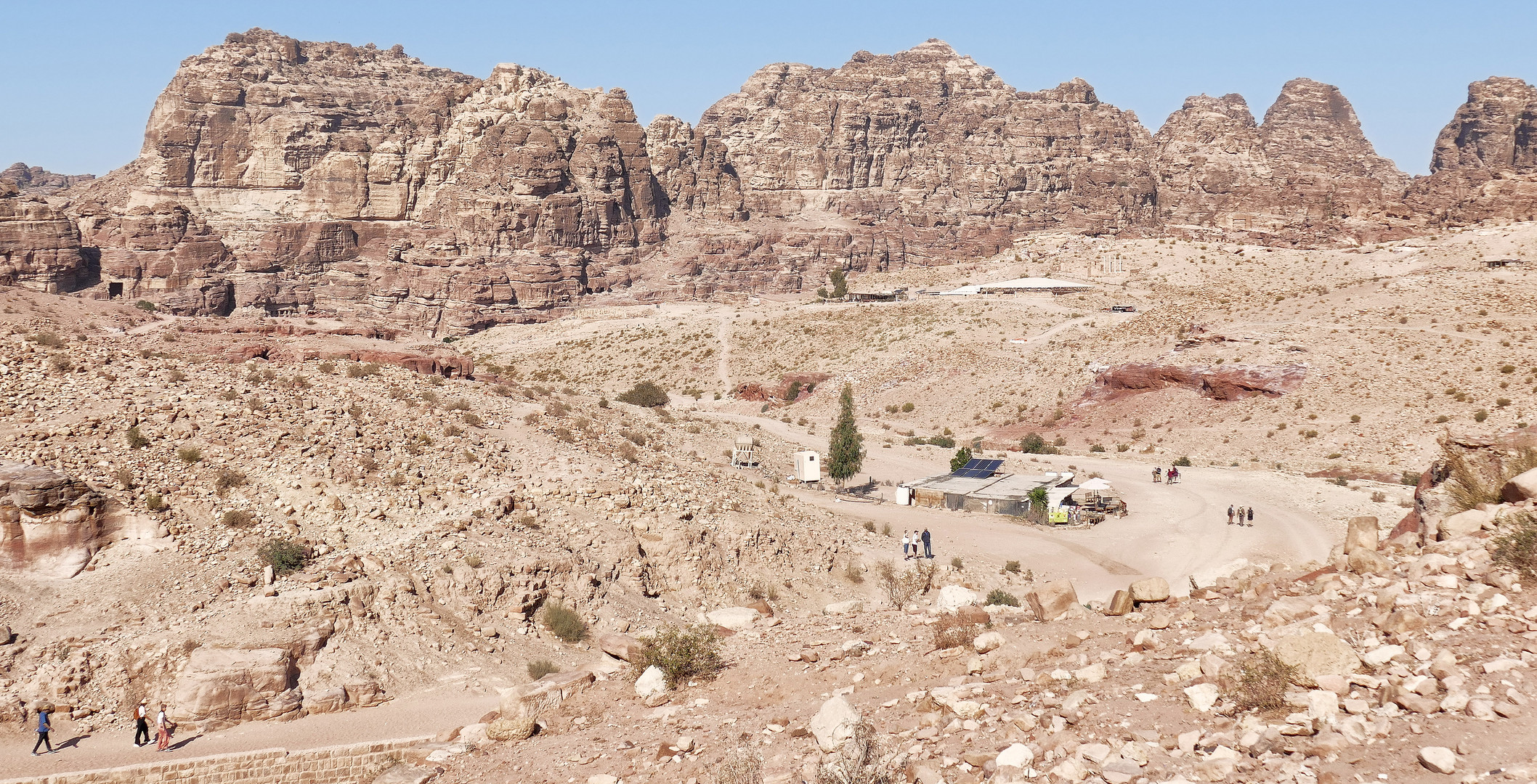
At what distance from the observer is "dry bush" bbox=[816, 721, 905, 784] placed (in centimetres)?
1010

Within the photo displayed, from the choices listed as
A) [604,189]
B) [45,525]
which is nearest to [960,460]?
[45,525]

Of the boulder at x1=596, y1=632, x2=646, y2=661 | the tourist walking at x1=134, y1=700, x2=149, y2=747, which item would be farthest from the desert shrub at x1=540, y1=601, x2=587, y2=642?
the tourist walking at x1=134, y1=700, x2=149, y2=747

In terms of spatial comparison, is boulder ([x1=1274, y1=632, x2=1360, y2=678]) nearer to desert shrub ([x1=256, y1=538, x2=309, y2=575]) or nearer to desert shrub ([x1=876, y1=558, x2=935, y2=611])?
desert shrub ([x1=876, y1=558, x2=935, y2=611])

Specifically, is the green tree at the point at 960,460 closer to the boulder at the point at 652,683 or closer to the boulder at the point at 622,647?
the boulder at the point at 622,647

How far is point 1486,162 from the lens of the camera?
174250 millimetres

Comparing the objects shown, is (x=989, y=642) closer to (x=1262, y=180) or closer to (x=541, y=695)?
(x=541, y=695)

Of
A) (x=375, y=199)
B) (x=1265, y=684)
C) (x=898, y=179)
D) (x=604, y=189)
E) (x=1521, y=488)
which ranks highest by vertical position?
(x=898, y=179)

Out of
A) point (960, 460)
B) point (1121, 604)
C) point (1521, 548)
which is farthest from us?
point (960, 460)

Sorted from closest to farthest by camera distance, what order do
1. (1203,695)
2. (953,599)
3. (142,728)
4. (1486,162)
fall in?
(1203,695), (953,599), (142,728), (1486,162)

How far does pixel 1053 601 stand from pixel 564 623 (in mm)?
11554

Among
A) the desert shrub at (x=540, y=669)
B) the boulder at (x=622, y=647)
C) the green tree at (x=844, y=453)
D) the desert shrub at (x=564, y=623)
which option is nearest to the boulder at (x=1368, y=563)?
the boulder at (x=622, y=647)

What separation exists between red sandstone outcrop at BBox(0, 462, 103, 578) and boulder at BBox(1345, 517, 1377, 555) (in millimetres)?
21703

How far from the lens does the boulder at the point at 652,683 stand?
15.4 metres

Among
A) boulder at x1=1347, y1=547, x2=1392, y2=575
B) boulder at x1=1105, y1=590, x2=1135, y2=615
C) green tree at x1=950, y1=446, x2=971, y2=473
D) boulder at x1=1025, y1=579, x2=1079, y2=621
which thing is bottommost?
green tree at x1=950, y1=446, x2=971, y2=473
